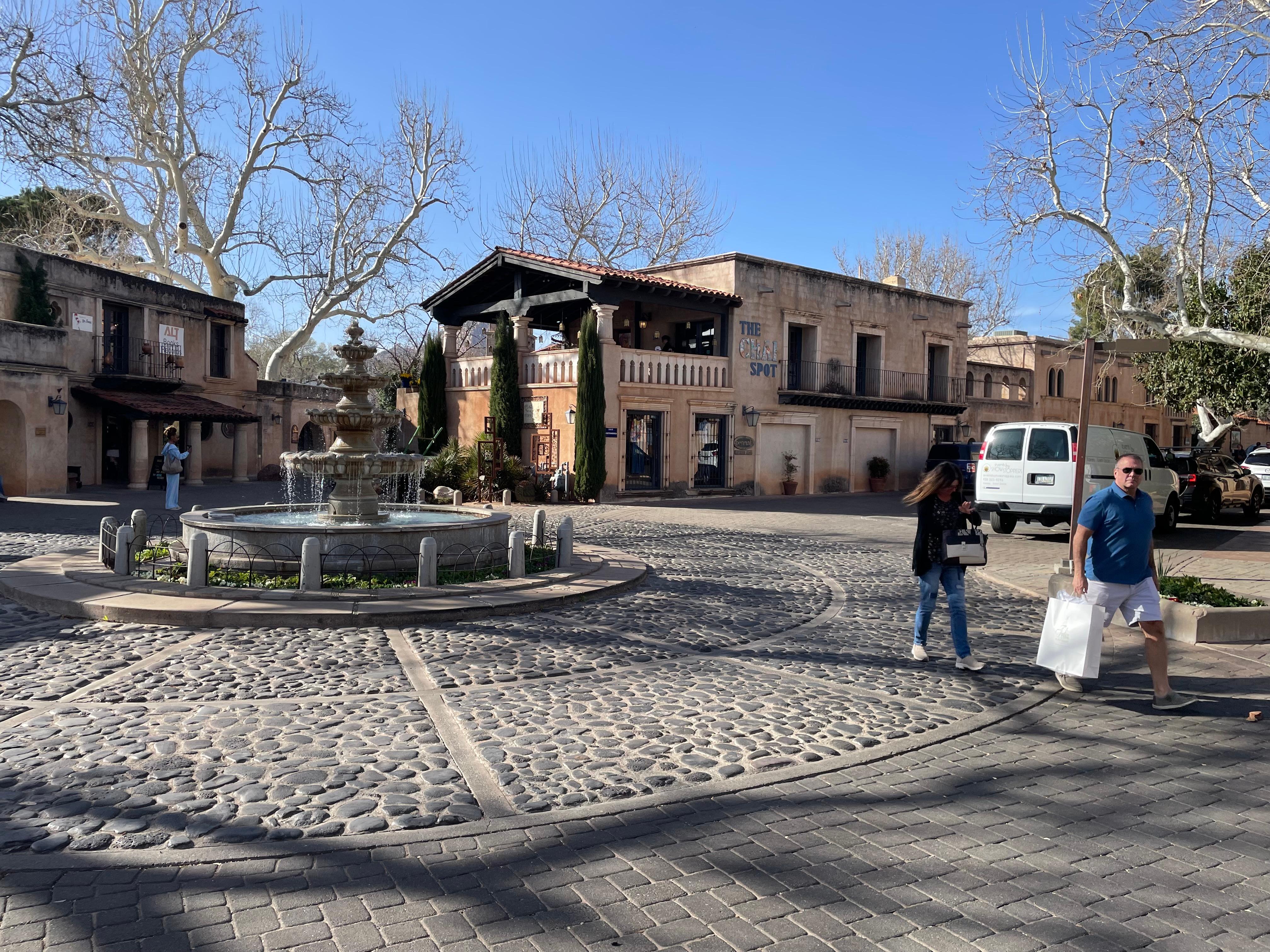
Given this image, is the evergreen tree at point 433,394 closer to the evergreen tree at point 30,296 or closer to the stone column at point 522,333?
the stone column at point 522,333

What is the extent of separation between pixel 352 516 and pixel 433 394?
17.3 m

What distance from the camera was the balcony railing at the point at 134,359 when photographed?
2769cm

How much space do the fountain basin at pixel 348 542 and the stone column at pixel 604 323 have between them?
45.2 ft

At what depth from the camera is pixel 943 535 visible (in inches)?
272

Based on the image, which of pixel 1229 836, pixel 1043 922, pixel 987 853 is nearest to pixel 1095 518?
pixel 1229 836

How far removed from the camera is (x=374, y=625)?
816cm

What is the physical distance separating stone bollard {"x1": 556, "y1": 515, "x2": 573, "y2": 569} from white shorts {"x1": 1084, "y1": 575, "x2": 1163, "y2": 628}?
6147 mm

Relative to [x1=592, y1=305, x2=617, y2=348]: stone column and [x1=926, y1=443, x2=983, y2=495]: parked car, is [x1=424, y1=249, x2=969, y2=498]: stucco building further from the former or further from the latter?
[x1=926, y1=443, x2=983, y2=495]: parked car

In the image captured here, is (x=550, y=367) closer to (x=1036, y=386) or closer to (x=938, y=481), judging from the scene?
(x=938, y=481)

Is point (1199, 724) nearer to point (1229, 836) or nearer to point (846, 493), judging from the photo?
point (1229, 836)

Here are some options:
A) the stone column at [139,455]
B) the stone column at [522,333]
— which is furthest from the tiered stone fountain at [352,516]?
the stone column at [139,455]

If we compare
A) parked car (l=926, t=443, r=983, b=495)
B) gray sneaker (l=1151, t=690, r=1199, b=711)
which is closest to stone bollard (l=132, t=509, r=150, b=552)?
gray sneaker (l=1151, t=690, r=1199, b=711)

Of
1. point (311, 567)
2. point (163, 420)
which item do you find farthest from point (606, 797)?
point (163, 420)

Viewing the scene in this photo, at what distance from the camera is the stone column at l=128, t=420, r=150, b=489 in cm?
2769
